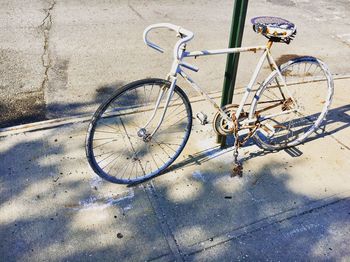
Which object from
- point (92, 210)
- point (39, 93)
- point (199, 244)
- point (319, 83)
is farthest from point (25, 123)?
point (319, 83)

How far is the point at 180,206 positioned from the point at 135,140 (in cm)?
97

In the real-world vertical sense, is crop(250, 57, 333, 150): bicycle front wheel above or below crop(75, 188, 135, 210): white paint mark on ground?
above

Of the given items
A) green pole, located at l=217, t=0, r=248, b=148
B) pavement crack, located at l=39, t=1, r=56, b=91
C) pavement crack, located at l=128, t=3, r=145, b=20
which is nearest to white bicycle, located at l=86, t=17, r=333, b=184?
green pole, located at l=217, t=0, r=248, b=148

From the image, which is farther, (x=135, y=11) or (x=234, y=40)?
(x=135, y=11)

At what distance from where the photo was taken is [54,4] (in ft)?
24.3

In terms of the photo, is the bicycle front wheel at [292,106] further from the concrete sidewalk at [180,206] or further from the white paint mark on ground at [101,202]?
the white paint mark on ground at [101,202]

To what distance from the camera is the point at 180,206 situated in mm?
2934

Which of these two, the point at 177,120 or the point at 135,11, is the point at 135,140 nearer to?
the point at 177,120

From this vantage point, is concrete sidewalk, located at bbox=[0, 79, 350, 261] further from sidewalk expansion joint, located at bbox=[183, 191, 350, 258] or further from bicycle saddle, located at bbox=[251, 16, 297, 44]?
bicycle saddle, located at bbox=[251, 16, 297, 44]

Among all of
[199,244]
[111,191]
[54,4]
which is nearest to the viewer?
[199,244]

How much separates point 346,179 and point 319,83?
1824mm

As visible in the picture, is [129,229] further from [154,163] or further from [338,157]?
[338,157]

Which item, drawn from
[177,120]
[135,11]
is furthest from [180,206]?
[135,11]

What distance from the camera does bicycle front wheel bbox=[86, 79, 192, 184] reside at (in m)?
2.96
